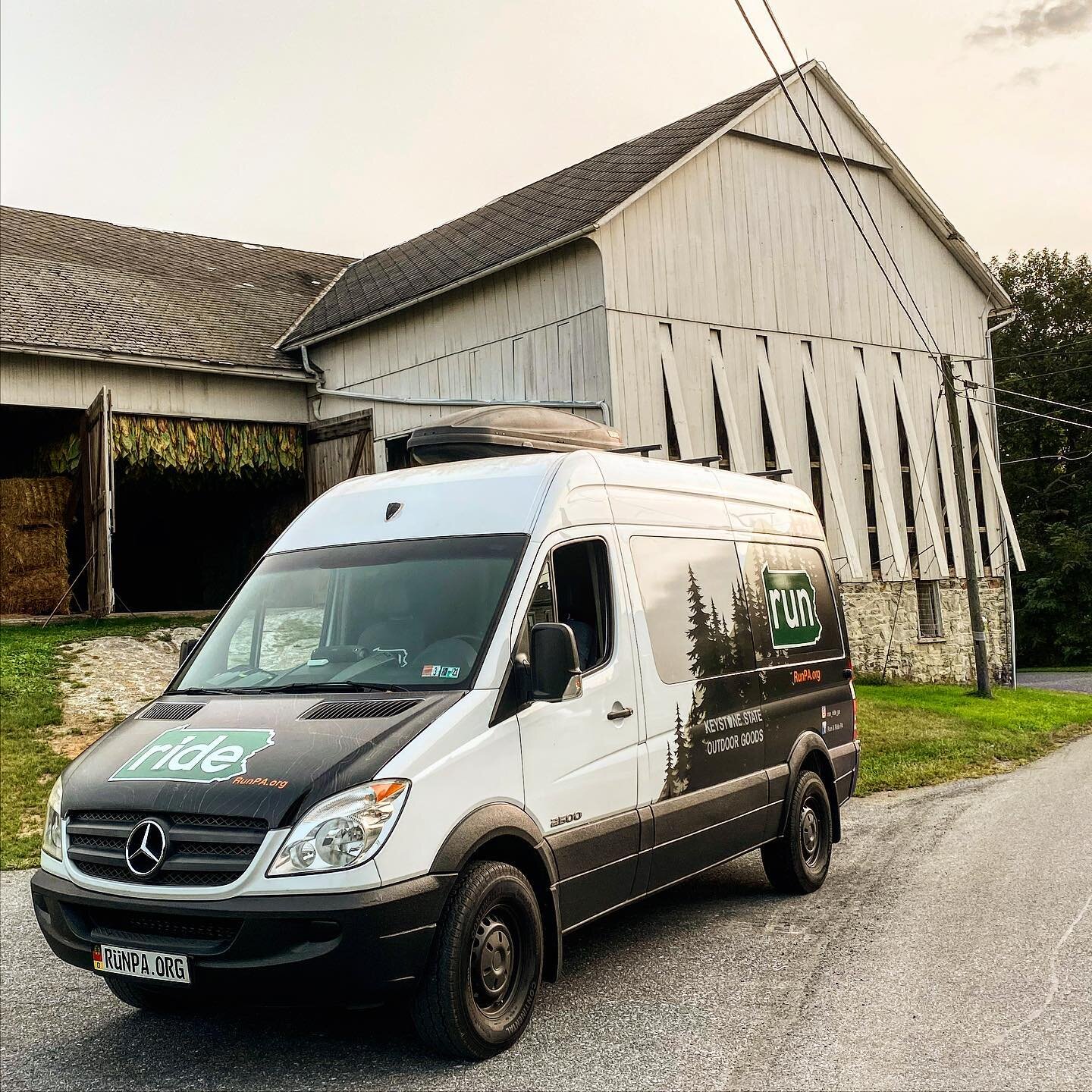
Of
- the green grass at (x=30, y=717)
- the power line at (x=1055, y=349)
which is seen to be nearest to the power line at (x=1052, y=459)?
the power line at (x=1055, y=349)

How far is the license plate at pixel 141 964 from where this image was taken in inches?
171

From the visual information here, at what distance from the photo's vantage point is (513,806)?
4.83m

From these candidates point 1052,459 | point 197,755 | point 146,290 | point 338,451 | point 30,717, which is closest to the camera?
point 197,755

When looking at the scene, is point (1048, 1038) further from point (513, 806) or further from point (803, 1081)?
point (513, 806)

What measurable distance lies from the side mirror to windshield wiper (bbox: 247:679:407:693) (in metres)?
0.58

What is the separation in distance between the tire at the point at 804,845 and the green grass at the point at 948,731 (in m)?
3.81

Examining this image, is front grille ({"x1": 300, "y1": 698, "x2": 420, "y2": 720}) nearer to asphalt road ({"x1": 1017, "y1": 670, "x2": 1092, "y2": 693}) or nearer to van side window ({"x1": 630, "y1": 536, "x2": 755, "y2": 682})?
van side window ({"x1": 630, "y1": 536, "x2": 755, "y2": 682})

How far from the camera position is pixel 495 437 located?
28.8 feet

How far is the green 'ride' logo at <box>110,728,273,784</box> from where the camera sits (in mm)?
4594

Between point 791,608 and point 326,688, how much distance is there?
363cm

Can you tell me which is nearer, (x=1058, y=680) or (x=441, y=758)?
(x=441, y=758)

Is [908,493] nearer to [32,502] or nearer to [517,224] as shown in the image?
[517,224]

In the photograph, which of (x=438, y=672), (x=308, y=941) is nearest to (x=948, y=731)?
(x=438, y=672)

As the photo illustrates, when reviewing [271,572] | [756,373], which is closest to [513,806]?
[271,572]
